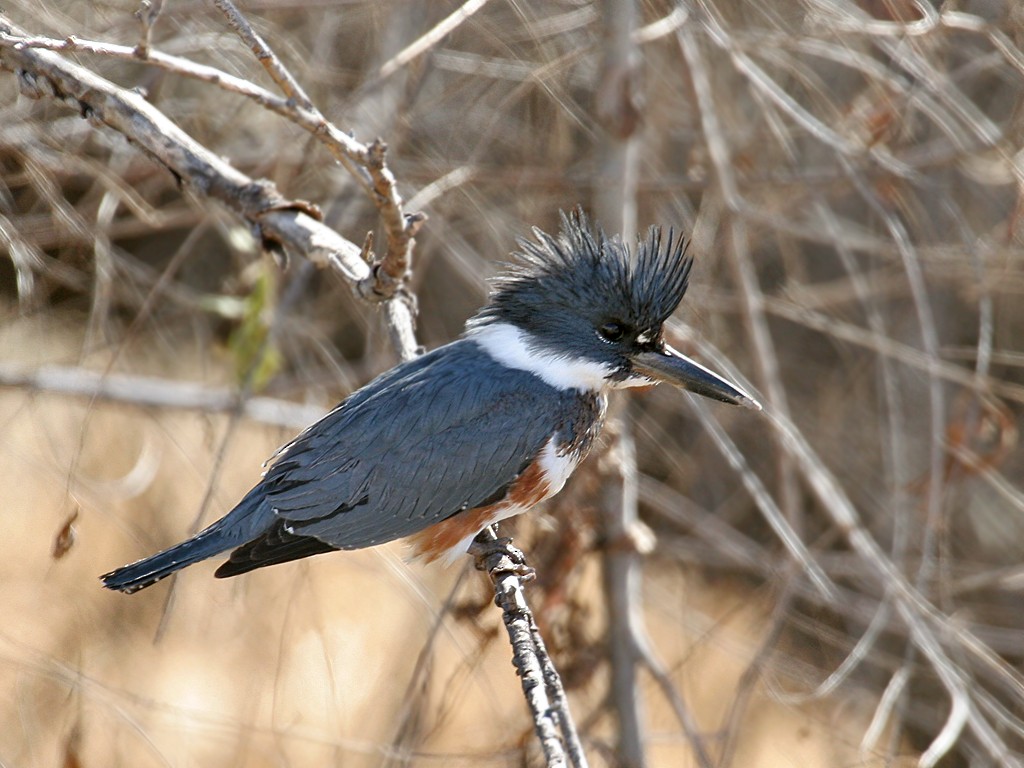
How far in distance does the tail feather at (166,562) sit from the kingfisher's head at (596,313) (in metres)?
0.72

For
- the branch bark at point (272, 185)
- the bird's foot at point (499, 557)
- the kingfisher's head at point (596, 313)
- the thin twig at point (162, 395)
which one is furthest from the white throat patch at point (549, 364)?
the thin twig at point (162, 395)

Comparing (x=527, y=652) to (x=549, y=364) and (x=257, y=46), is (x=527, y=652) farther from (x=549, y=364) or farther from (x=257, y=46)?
(x=257, y=46)

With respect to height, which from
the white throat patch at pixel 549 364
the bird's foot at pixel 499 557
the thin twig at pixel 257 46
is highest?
the thin twig at pixel 257 46

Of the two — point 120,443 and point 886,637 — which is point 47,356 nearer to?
point 120,443

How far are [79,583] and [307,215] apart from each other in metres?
3.15

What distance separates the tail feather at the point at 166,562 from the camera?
2.13m

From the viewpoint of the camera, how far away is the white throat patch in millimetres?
2324

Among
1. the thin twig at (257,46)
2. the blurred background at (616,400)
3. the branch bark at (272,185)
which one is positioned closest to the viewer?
the thin twig at (257,46)

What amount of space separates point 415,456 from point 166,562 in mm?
547

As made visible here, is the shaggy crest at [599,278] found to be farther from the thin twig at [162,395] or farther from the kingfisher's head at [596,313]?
the thin twig at [162,395]

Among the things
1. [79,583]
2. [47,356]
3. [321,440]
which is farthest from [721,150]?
[79,583]

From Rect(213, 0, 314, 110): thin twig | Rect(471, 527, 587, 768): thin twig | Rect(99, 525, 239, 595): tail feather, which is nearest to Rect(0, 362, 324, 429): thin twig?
Rect(99, 525, 239, 595): tail feather

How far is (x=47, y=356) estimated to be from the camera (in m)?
4.16

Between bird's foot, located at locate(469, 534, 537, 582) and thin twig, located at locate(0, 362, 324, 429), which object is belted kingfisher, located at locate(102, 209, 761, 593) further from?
thin twig, located at locate(0, 362, 324, 429)
